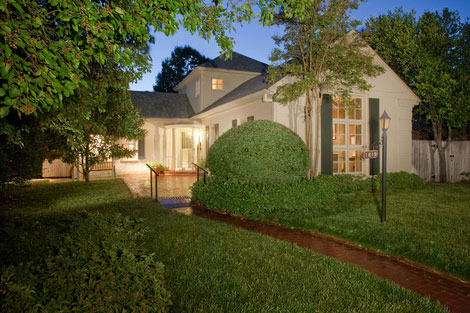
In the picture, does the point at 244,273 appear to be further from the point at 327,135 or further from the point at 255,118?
the point at 255,118

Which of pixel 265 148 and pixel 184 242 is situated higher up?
pixel 265 148

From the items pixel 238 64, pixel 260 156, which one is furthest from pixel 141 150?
pixel 260 156

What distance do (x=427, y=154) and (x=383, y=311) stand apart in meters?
12.8

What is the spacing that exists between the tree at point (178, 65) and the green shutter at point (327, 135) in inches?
1172

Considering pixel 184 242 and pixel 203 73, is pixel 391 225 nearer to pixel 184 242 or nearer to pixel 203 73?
pixel 184 242

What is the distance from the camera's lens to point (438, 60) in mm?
12172

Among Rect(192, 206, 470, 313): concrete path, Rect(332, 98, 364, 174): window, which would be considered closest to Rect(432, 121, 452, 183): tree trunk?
Rect(332, 98, 364, 174): window

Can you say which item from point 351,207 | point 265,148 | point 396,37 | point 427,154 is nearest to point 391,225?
point 351,207

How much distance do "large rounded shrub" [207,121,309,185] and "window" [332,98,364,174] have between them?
3.08 meters

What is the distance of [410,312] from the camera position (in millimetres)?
3021

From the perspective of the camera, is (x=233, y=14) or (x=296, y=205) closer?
(x=233, y=14)

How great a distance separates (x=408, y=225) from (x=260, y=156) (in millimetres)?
3381

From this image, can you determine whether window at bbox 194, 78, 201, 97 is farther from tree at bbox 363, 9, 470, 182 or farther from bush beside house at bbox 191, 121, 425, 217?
bush beside house at bbox 191, 121, 425, 217

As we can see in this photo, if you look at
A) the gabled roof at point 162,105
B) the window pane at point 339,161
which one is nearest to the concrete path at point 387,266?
the window pane at point 339,161
